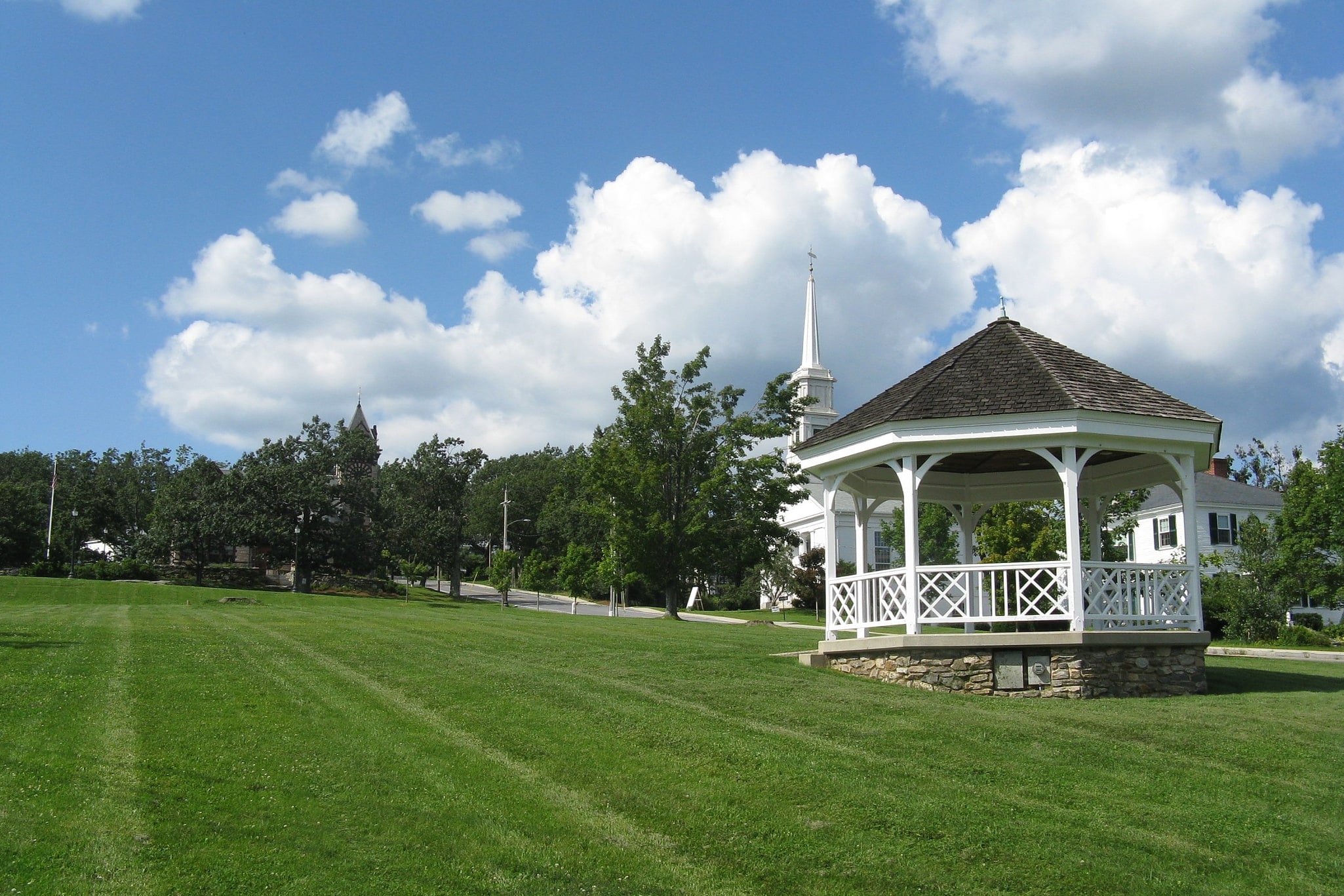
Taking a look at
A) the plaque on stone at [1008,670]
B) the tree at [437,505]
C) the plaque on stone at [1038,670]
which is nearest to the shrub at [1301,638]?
the plaque on stone at [1038,670]

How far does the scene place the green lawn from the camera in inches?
242

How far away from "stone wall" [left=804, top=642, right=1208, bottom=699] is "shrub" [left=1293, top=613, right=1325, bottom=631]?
107 feet

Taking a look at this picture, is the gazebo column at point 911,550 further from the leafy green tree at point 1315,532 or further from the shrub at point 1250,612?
the leafy green tree at point 1315,532

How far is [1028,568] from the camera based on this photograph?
45.1ft

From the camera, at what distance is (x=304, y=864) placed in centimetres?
602

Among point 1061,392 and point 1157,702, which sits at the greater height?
point 1061,392

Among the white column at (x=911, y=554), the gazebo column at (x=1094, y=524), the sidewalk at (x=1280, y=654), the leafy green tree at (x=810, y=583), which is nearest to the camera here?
the white column at (x=911, y=554)

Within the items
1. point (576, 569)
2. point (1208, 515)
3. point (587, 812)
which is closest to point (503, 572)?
point (576, 569)

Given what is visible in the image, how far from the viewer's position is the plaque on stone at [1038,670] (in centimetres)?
1341

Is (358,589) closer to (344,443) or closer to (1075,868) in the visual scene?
(344,443)

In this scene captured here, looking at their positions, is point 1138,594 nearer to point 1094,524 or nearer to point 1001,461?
point 1094,524

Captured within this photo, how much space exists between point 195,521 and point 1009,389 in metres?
55.4

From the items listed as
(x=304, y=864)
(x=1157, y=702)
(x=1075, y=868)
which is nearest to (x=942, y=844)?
(x=1075, y=868)

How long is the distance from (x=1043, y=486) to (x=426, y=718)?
505 inches
